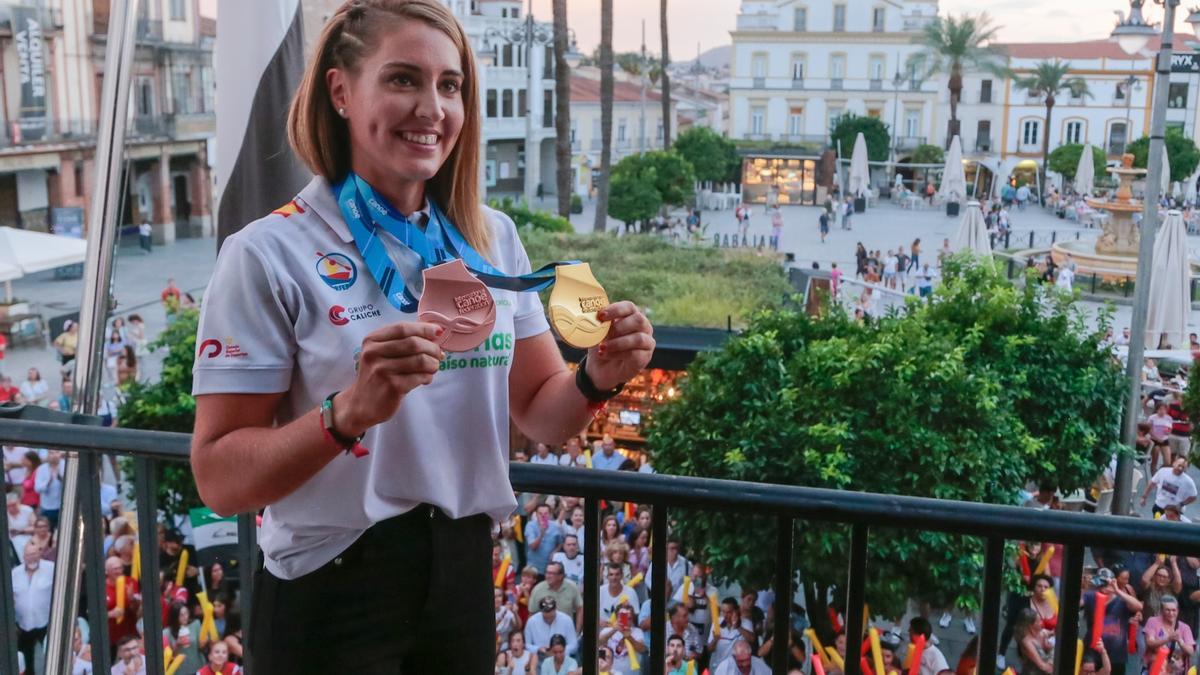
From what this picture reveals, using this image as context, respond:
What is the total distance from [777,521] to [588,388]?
14.6 inches

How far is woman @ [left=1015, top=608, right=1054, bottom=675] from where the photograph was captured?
3850 millimetres

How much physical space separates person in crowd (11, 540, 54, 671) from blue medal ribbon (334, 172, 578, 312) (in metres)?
3.58

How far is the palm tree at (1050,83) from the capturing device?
189 feet

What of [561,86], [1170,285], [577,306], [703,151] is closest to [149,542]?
[577,306]

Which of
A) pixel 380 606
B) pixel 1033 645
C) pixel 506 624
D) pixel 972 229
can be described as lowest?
pixel 506 624

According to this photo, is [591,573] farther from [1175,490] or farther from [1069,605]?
[1175,490]

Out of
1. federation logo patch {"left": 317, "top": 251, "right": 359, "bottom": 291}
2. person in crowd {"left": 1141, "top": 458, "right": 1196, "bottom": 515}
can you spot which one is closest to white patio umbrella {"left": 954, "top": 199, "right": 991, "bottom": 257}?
person in crowd {"left": 1141, "top": 458, "right": 1196, "bottom": 515}

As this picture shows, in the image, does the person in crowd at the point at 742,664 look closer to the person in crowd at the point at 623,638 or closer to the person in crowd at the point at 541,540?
the person in crowd at the point at 623,638

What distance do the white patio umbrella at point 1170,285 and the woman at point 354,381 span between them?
14.9 m

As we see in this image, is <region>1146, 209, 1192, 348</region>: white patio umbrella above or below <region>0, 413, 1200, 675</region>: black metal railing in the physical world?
below

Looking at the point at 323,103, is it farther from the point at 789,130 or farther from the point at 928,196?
the point at 789,130

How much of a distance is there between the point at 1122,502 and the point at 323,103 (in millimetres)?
11782

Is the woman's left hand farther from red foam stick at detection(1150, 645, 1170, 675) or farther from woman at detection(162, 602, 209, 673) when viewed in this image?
woman at detection(162, 602, 209, 673)

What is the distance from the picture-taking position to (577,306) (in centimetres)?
150
